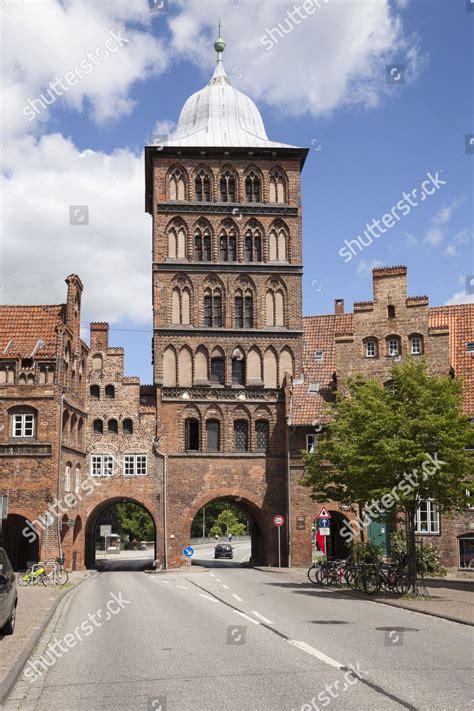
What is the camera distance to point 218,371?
1854 inches

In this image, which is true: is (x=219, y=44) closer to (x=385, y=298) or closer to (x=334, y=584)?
(x=385, y=298)

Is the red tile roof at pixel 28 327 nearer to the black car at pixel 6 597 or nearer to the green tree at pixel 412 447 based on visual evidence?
the green tree at pixel 412 447

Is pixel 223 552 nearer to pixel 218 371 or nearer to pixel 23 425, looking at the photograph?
pixel 218 371

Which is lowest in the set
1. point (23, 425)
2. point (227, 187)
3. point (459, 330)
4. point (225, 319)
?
point (23, 425)

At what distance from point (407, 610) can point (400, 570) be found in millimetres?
4140

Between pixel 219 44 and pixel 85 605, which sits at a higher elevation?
pixel 219 44

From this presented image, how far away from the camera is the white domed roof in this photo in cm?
5031

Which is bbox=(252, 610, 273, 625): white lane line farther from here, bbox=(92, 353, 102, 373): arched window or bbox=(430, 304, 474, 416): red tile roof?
bbox=(92, 353, 102, 373): arched window

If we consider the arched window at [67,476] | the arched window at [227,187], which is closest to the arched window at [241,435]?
the arched window at [67,476]

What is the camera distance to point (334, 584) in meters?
28.8

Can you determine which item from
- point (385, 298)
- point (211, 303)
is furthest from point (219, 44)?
point (385, 298)

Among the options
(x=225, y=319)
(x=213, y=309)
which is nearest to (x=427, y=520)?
(x=225, y=319)

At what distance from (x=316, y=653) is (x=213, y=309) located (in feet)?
118

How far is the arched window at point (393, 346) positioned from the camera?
43.5 metres
